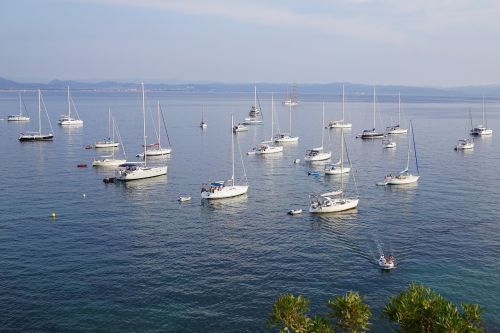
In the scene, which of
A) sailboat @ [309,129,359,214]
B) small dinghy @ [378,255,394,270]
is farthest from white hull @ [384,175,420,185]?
small dinghy @ [378,255,394,270]

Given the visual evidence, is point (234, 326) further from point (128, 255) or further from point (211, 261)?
point (128, 255)

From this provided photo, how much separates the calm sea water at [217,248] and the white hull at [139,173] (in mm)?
2368

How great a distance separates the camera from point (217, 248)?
6994 centimetres

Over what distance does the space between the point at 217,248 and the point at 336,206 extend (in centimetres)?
2622

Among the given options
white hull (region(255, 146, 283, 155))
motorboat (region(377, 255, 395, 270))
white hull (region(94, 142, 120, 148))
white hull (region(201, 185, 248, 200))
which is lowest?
motorboat (region(377, 255, 395, 270))

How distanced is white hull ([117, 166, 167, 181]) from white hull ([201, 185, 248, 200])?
82.1ft

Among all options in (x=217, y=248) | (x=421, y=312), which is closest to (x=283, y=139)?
(x=217, y=248)

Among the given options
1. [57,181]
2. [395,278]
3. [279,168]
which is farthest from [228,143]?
[395,278]

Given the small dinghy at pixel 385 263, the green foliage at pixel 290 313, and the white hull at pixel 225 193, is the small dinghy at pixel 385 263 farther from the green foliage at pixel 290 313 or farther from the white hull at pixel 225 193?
the white hull at pixel 225 193

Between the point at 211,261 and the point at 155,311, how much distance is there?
14.2 meters

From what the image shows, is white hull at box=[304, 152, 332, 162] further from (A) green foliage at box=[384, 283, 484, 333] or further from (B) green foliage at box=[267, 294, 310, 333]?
(B) green foliage at box=[267, 294, 310, 333]

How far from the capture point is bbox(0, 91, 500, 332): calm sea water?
173 feet

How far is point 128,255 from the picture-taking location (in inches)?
2635

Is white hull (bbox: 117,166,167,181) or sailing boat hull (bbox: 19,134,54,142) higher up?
sailing boat hull (bbox: 19,134,54,142)
